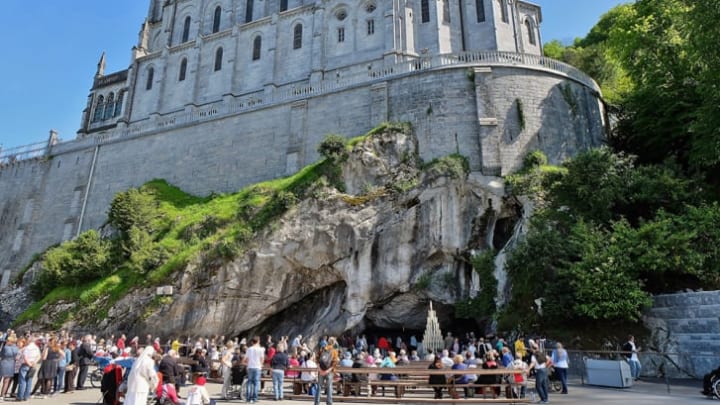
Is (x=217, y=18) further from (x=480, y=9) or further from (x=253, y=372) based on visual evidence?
(x=253, y=372)

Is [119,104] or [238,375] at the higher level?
[119,104]

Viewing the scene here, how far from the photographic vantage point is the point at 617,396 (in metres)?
11.2

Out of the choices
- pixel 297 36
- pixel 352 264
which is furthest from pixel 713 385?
A: pixel 297 36

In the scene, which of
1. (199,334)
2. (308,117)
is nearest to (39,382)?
(199,334)

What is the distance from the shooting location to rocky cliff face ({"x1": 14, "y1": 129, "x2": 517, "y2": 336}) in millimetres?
21469

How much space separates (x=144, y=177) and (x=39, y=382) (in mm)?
21839

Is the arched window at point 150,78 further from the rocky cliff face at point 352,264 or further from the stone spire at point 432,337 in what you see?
the stone spire at point 432,337

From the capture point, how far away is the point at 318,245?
72.5ft

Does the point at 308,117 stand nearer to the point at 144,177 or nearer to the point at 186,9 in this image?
the point at 144,177

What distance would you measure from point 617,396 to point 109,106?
51.9 meters

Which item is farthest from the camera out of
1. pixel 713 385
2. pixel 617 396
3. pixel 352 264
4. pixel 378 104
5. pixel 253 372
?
pixel 378 104

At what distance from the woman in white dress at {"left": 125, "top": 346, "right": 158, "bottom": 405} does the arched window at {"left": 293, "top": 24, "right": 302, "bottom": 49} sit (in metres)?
34.6

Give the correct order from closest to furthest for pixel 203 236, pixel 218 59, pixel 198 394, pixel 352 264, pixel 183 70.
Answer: pixel 198 394, pixel 352 264, pixel 203 236, pixel 218 59, pixel 183 70

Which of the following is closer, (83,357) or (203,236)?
(83,357)
